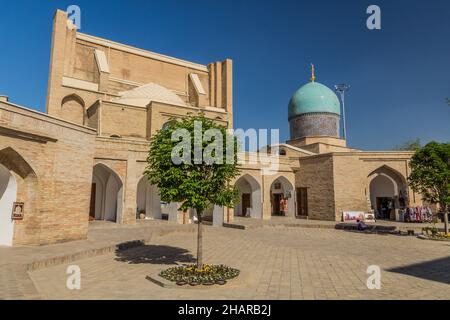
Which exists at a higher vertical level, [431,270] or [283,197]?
[283,197]

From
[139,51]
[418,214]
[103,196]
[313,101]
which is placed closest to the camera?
[103,196]

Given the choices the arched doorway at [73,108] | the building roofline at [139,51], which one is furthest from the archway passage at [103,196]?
the building roofline at [139,51]

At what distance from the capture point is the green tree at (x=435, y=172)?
14.5 meters

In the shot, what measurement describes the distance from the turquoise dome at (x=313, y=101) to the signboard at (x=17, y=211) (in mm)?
27038

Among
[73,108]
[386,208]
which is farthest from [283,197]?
[73,108]

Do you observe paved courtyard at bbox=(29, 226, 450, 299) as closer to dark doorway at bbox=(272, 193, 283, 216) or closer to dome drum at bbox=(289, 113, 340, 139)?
dark doorway at bbox=(272, 193, 283, 216)

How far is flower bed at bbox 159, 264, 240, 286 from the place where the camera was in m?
6.48

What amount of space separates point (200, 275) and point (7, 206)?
7.32m

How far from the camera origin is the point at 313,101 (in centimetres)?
3178

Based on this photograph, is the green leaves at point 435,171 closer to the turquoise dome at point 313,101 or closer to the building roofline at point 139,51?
the turquoise dome at point 313,101

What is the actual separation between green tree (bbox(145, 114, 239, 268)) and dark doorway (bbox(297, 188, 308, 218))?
17897 millimetres

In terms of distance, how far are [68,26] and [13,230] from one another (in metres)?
22.0

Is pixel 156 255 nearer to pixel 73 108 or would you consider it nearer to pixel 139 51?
pixel 73 108
